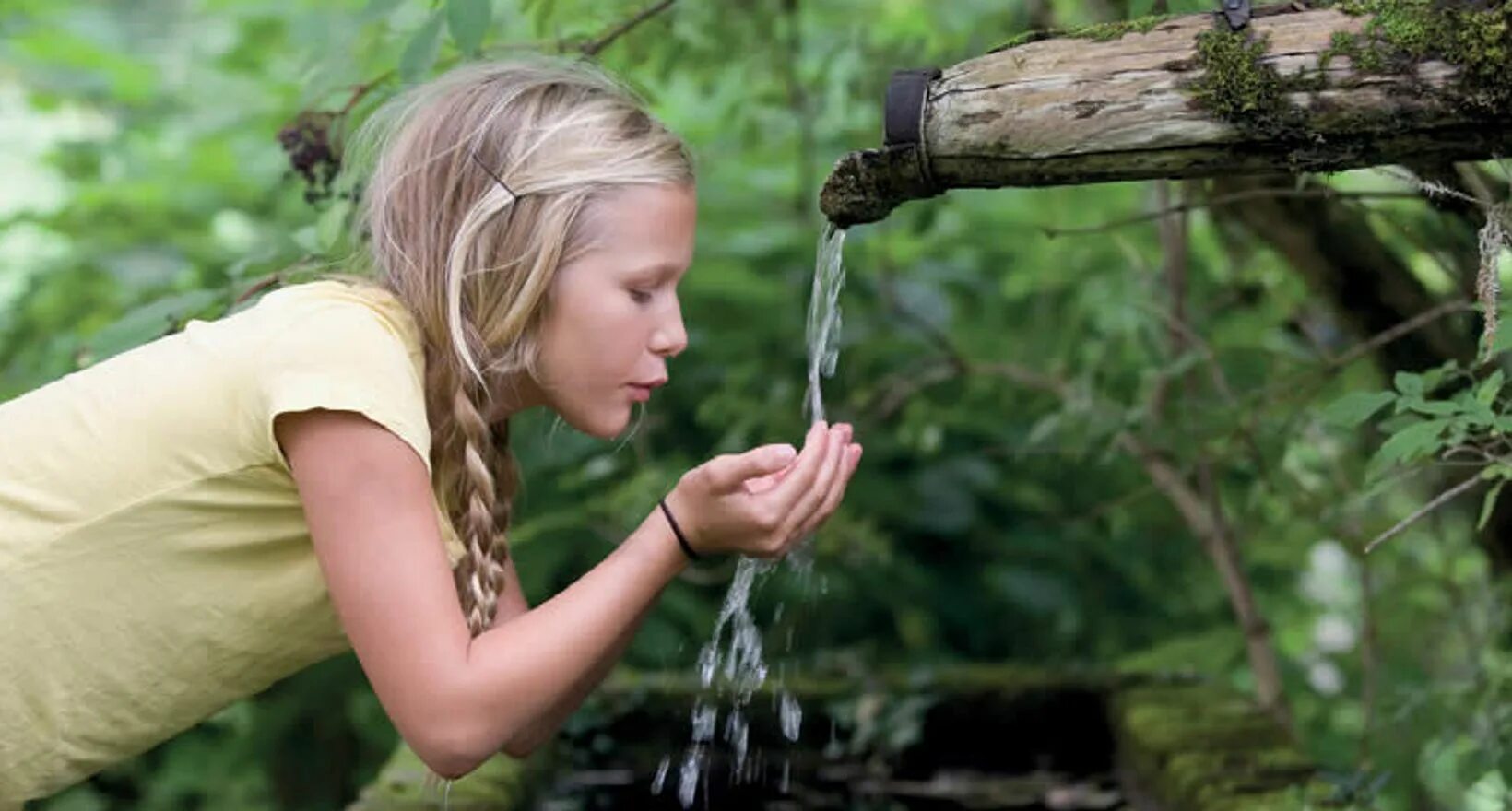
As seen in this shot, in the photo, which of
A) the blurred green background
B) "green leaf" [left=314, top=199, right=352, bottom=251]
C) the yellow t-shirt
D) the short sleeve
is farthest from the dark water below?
the short sleeve

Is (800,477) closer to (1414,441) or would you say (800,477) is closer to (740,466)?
(740,466)

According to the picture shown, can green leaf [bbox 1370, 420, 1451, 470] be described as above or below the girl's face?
below

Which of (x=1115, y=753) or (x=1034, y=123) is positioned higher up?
(x=1034, y=123)

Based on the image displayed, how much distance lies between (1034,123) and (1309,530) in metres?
2.73

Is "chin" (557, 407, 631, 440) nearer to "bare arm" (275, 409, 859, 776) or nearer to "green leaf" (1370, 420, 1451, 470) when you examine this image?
"bare arm" (275, 409, 859, 776)

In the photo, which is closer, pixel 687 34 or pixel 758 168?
pixel 687 34

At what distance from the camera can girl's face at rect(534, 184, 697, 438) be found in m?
2.18

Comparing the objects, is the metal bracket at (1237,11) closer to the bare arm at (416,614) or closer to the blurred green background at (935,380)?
the bare arm at (416,614)

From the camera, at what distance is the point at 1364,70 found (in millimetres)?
1816

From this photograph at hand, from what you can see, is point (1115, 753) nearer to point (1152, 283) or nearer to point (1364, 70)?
point (1152, 283)

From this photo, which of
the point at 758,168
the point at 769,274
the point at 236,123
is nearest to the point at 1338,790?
the point at 769,274

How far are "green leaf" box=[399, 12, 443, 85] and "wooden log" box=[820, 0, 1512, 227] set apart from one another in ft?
3.06

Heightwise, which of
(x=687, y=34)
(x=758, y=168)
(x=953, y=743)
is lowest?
(x=953, y=743)

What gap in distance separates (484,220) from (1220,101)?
80 cm
